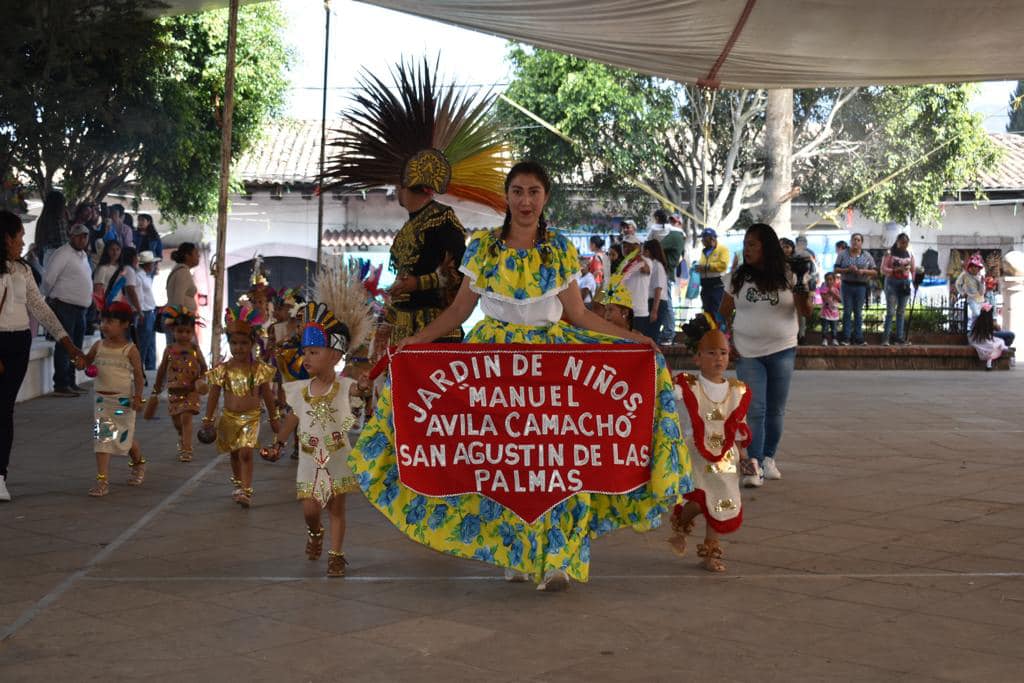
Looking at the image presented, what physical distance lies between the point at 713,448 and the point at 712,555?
51 cm

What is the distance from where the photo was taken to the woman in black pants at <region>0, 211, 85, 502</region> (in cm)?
870

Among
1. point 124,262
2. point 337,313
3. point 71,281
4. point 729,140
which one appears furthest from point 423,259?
point 729,140

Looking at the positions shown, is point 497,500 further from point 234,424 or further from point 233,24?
point 233,24

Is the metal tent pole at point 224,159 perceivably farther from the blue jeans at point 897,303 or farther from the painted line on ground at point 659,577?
the blue jeans at point 897,303

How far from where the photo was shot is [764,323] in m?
9.25

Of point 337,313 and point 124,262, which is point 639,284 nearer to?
point 124,262

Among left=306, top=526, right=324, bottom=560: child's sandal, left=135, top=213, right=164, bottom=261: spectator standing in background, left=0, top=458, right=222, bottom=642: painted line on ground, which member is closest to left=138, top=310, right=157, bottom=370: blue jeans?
left=135, top=213, right=164, bottom=261: spectator standing in background

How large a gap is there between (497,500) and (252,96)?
22.4 meters

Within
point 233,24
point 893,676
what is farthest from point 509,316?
→ point 233,24

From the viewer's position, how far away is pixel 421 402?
20.1 ft

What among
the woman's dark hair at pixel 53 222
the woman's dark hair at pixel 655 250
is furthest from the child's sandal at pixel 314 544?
the woman's dark hair at pixel 655 250

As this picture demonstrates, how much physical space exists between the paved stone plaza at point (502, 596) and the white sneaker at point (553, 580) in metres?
0.11

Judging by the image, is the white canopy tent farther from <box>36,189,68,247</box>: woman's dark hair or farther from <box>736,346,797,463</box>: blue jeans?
<box>36,189,68,247</box>: woman's dark hair

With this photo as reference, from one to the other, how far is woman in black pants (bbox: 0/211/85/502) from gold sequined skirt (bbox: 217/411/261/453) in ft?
3.67
